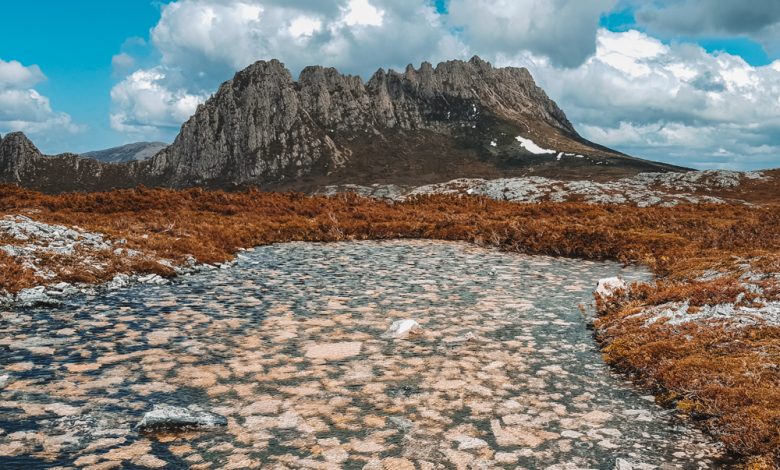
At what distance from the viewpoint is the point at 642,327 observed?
869 centimetres

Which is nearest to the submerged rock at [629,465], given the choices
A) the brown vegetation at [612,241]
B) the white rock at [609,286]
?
the brown vegetation at [612,241]

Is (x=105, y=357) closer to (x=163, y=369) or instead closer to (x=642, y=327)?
(x=163, y=369)

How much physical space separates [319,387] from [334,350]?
60.2 inches

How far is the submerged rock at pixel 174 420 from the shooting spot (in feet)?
17.2

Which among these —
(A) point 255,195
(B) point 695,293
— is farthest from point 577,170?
(B) point 695,293

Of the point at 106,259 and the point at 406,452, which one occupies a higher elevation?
the point at 106,259

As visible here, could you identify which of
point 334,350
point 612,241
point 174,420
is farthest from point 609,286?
point 174,420

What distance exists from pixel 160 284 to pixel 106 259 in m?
1.92

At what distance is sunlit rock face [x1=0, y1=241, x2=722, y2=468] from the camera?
16.1ft

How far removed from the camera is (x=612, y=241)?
2002 centimetres

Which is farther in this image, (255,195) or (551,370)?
(255,195)

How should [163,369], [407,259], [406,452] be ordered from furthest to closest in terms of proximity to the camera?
[407,259] < [163,369] < [406,452]

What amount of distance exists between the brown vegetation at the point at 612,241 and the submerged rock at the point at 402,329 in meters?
3.23

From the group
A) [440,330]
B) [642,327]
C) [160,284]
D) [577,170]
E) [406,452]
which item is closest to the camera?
[406,452]
